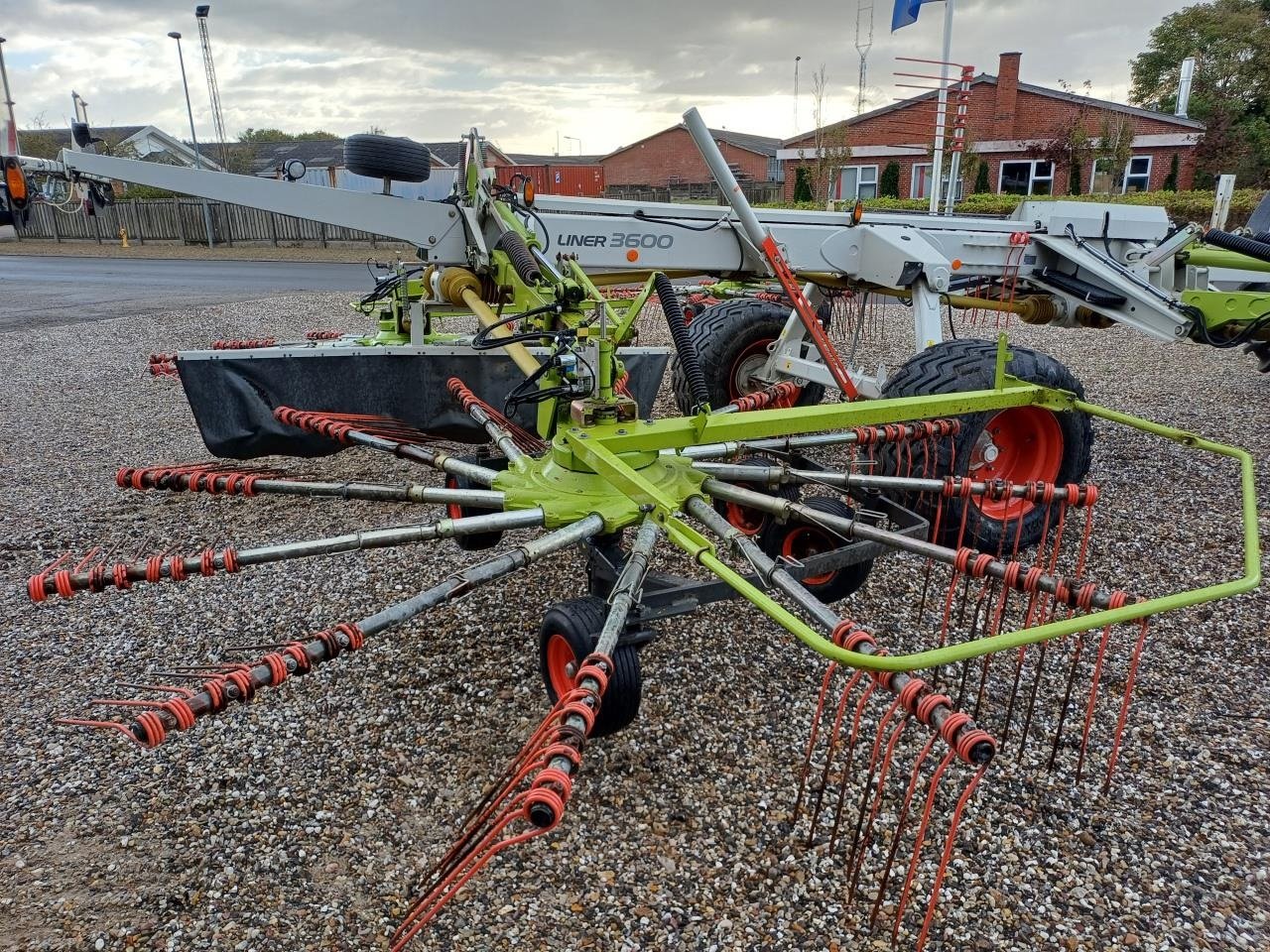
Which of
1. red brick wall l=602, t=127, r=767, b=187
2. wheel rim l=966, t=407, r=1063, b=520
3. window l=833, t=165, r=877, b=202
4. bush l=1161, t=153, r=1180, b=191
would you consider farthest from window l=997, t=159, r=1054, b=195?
wheel rim l=966, t=407, r=1063, b=520

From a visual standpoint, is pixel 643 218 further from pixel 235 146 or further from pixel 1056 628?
pixel 235 146

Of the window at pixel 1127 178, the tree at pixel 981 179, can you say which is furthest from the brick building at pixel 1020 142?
the tree at pixel 981 179

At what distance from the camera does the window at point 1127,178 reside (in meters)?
24.5

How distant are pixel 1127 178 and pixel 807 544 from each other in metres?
26.6

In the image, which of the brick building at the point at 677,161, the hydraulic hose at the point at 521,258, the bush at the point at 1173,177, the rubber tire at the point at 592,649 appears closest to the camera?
the rubber tire at the point at 592,649

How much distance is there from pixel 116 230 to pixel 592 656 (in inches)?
1312

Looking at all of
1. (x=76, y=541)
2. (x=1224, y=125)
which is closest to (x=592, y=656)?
(x=76, y=541)

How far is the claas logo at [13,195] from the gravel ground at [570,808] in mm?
1840

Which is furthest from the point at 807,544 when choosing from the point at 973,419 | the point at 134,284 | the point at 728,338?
the point at 134,284

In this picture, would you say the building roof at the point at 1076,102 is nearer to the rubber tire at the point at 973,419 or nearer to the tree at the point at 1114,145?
the tree at the point at 1114,145

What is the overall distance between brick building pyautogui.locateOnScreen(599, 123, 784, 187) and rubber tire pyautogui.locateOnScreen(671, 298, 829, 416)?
32.0 m

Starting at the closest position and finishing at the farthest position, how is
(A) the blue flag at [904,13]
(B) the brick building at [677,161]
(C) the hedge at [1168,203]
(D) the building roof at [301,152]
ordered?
(A) the blue flag at [904,13], (C) the hedge at [1168,203], (B) the brick building at [677,161], (D) the building roof at [301,152]

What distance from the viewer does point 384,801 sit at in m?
2.92

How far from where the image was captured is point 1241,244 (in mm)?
5766
